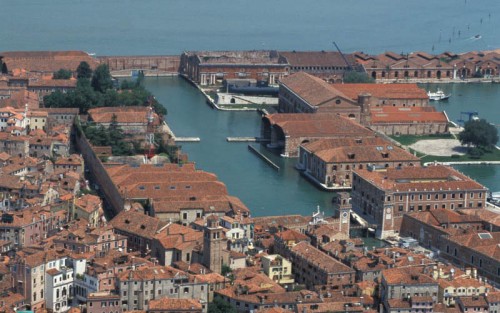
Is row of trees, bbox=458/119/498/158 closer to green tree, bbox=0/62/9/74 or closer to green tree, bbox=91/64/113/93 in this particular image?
green tree, bbox=91/64/113/93

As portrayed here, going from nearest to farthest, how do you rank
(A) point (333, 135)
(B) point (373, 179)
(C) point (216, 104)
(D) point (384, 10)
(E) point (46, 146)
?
(B) point (373, 179) < (E) point (46, 146) < (A) point (333, 135) < (C) point (216, 104) < (D) point (384, 10)

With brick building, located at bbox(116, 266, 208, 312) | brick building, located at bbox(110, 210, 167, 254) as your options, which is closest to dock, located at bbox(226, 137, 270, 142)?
brick building, located at bbox(110, 210, 167, 254)

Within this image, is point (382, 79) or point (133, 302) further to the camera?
point (382, 79)

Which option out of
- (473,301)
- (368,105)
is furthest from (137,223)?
(368,105)

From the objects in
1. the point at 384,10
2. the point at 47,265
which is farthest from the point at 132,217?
the point at 384,10

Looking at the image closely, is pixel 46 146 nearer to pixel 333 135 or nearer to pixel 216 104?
pixel 333 135

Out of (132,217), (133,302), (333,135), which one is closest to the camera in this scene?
(133,302)
